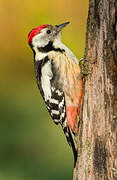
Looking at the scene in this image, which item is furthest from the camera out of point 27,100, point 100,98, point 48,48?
point 27,100

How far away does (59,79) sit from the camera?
12.0ft

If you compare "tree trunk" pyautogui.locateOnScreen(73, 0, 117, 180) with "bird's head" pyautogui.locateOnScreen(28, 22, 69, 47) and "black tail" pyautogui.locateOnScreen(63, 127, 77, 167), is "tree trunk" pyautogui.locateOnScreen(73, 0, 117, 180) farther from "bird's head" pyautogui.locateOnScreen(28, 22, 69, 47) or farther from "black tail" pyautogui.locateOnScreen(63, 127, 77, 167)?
"bird's head" pyautogui.locateOnScreen(28, 22, 69, 47)

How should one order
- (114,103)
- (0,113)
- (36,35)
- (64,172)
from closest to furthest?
1. (114,103)
2. (36,35)
3. (64,172)
4. (0,113)

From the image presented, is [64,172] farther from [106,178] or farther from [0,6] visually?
[0,6]

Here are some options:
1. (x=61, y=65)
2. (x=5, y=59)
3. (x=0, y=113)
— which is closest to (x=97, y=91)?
(x=61, y=65)

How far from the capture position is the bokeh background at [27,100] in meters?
5.73

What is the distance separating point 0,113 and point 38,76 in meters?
3.57

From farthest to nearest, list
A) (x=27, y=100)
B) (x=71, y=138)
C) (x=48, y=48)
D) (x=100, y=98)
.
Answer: (x=27, y=100), (x=48, y=48), (x=71, y=138), (x=100, y=98)

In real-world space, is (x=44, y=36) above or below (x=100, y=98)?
above

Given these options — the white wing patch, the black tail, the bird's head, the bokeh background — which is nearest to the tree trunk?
the black tail

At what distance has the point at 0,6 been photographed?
27.2ft

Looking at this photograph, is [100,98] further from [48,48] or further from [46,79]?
[48,48]

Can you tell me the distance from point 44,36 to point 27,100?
12.1 ft

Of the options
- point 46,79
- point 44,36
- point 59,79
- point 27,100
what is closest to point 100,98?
point 59,79
